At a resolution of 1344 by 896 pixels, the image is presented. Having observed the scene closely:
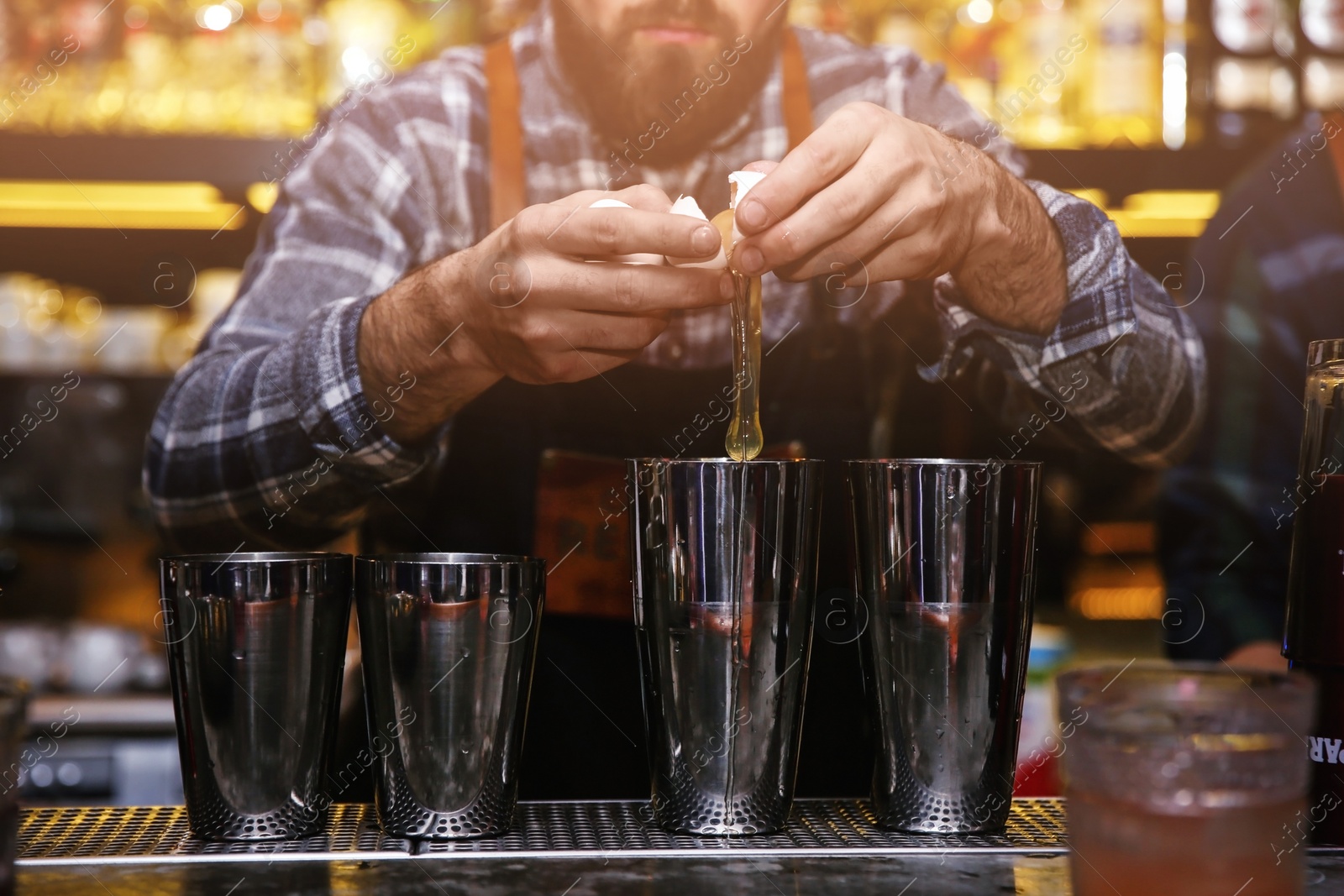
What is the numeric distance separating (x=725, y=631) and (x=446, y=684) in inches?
8.6

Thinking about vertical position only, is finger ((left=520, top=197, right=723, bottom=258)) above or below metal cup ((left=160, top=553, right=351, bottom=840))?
above

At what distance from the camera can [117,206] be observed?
78.4 inches

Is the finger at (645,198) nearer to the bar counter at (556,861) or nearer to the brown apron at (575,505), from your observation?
the brown apron at (575,505)

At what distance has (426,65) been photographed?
143 centimetres

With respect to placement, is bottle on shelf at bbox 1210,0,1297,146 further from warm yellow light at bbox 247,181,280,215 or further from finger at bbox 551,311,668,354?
warm yellow light at bbox 247,181,280,215

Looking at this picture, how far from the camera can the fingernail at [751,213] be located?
0.97 metres

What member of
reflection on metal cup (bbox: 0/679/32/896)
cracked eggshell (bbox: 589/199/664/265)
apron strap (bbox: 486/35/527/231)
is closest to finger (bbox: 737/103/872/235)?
cracked eggshell (bbox: 589/199/664/265)

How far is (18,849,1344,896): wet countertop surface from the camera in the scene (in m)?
0.81

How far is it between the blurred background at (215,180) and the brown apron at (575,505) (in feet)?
0.56

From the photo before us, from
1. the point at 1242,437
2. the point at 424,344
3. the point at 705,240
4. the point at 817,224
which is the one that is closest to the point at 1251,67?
the point at 1242,437

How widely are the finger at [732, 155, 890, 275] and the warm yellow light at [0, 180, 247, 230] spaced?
44.4 inches

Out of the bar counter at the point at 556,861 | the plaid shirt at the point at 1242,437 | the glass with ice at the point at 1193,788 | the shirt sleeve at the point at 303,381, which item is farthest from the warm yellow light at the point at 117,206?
the glass with ice at the point at 1193,788

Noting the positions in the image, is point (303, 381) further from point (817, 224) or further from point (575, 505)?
point (817, 224)

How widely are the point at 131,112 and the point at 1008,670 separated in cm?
171
